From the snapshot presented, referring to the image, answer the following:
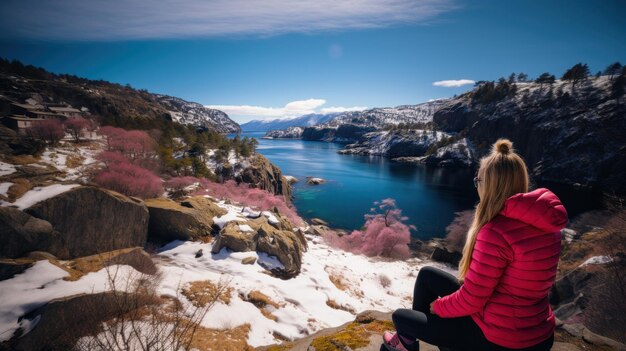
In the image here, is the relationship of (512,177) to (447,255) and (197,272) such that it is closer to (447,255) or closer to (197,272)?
(197,272)

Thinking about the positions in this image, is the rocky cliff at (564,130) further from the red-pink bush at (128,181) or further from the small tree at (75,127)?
the small tree at (75,127)

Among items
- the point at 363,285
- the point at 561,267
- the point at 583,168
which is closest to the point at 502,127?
the point at 583,168

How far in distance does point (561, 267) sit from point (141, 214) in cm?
3587

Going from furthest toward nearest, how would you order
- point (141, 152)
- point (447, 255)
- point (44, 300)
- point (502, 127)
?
point (502, 127)
point (141, 152)
point (447, 255)
point (44, 300)

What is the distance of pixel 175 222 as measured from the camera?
14.1 meters

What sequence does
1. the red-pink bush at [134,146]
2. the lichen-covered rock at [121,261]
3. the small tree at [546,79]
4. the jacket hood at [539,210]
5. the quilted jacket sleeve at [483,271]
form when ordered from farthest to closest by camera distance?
the small tree at [546,79] → the red-pink bush at [134,146] → the lichen-covered rock at [121,261] → the quilted jacket sleeve at [483,271] → the jacket hood at [539,210]

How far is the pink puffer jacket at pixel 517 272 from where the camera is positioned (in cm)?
249

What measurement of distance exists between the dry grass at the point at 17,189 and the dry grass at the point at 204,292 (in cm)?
822

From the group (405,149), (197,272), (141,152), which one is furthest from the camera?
(405,149)

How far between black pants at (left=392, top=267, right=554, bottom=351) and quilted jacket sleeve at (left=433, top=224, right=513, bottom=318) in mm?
330

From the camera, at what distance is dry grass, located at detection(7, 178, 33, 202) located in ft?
32.5

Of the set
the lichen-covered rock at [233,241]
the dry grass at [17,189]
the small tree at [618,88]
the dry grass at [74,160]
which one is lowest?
the lichen-covered rock at [233,241]

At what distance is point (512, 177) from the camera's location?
9.19ft

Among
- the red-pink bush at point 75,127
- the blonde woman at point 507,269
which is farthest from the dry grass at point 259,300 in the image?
the red-pink bush at point 75,127
